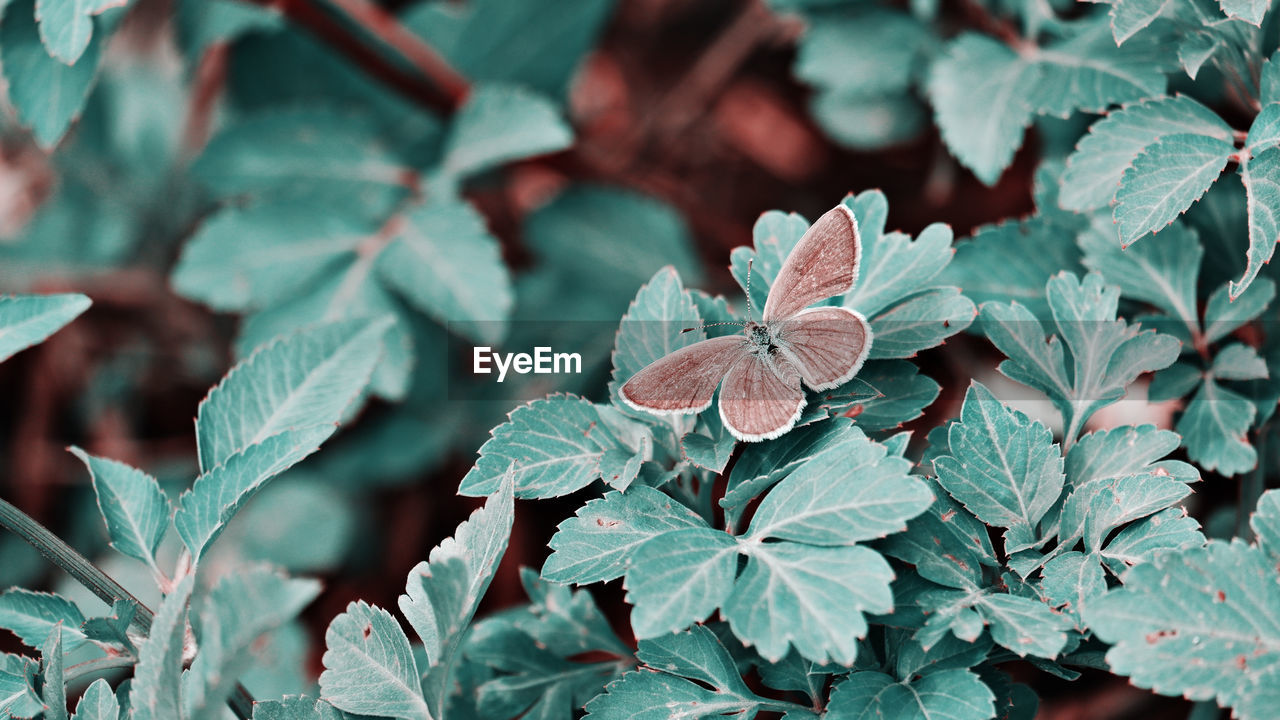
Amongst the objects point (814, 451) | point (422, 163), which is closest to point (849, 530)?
point (814, 451)

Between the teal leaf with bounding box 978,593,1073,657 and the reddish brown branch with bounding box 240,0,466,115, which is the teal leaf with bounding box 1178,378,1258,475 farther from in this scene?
the reddish brown branch with bounding box 240,0,466,115

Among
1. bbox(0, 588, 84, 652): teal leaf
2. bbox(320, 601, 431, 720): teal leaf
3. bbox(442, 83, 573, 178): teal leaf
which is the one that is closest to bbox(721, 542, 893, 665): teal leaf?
bbox(320, 601, 431, 720): teal leaf

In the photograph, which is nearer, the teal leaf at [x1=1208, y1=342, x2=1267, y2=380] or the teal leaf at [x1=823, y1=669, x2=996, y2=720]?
the teal leaf at [x1=823, y1=669, x2=996, y2=720]

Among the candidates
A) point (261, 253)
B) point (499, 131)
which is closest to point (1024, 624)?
point (499, 131)

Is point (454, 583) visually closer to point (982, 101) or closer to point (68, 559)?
point (68, 559)

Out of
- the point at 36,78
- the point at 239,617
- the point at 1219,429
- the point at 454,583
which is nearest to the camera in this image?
the point at 239,617
